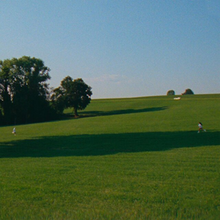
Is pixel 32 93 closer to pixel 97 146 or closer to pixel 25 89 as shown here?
pixel 25 89

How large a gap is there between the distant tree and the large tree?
3.65 m

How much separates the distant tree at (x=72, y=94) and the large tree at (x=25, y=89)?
3.65 metres

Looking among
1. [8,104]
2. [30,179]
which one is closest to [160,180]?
[30,179]

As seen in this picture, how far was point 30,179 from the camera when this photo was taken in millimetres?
11070

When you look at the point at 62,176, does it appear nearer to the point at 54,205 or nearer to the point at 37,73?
the point at 54,205

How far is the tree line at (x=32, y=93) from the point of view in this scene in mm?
71875

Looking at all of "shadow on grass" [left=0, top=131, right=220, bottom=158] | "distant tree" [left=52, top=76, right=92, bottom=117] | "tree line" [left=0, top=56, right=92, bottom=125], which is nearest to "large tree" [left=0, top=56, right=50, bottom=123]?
"tree line" [left=0, top=56, right=92, bottom=125]

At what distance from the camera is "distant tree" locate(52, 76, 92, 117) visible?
7588 cm

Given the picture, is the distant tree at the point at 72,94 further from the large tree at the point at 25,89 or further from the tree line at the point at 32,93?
the large tree at the point at 25,89

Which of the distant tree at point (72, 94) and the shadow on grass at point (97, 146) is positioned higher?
the distant tree at point (72, 94)

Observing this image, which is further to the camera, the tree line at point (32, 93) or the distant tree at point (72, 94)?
the distant tree at point (72, 94)

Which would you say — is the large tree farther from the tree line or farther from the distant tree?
the distant tree

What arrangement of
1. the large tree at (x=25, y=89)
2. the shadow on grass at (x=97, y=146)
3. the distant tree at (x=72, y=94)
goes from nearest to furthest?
the shadow on grass at (x=97, y=146) → the large tree at (x=25, y=89) → the distant tree at (x=72, y=94)

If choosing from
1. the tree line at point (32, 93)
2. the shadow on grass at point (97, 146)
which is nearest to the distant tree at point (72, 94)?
the tree line at point (32, 93)
